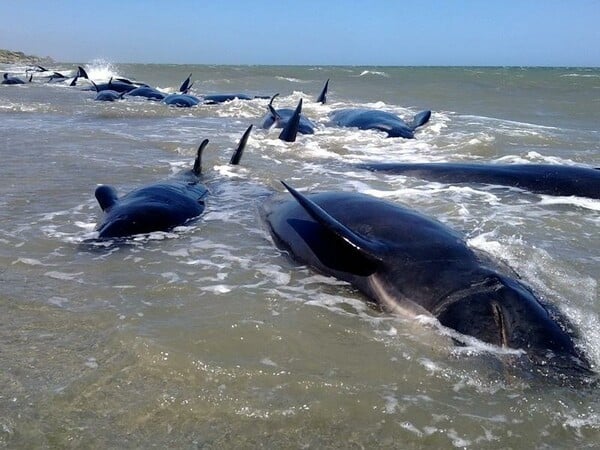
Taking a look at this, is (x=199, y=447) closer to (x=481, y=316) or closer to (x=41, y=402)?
(x=41, y=402)

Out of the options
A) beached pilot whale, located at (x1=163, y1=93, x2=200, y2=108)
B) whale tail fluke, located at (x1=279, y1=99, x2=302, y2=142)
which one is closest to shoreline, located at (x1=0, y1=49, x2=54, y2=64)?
beached pilot whale, located at (x1=163, y1=93, x2=200, y2=108)

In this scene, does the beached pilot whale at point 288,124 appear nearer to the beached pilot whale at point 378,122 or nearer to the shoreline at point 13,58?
the beached pilot whale at point 378,122

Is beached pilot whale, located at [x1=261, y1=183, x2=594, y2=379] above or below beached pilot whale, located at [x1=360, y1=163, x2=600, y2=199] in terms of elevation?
above

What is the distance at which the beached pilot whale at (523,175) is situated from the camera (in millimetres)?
7953

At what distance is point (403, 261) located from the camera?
4.41m

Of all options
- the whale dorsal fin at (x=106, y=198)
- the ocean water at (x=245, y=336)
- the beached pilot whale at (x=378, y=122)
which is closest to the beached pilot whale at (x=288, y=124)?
the beached pilot whale at (x=378, y=122)

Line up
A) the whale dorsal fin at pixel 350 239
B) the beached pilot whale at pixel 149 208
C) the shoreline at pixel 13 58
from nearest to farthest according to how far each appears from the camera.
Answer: the whale dorsal fin at pixel 350 239, the beached pilot whale at pixel 149 208, the shoreline at pixel 13 58

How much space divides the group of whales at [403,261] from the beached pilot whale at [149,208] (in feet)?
0.03

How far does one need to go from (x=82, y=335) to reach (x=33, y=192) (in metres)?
4.30

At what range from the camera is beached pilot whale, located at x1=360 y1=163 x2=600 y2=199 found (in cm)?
795

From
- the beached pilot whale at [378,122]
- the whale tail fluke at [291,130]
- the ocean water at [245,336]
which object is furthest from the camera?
the beached pilot whale at [378,122]

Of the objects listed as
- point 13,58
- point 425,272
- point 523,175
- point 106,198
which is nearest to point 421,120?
point 523,175

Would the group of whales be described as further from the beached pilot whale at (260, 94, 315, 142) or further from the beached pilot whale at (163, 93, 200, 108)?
the beached pilot whale at (163, 93, 200, 108)

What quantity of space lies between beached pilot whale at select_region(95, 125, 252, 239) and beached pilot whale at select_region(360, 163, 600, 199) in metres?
3.49
